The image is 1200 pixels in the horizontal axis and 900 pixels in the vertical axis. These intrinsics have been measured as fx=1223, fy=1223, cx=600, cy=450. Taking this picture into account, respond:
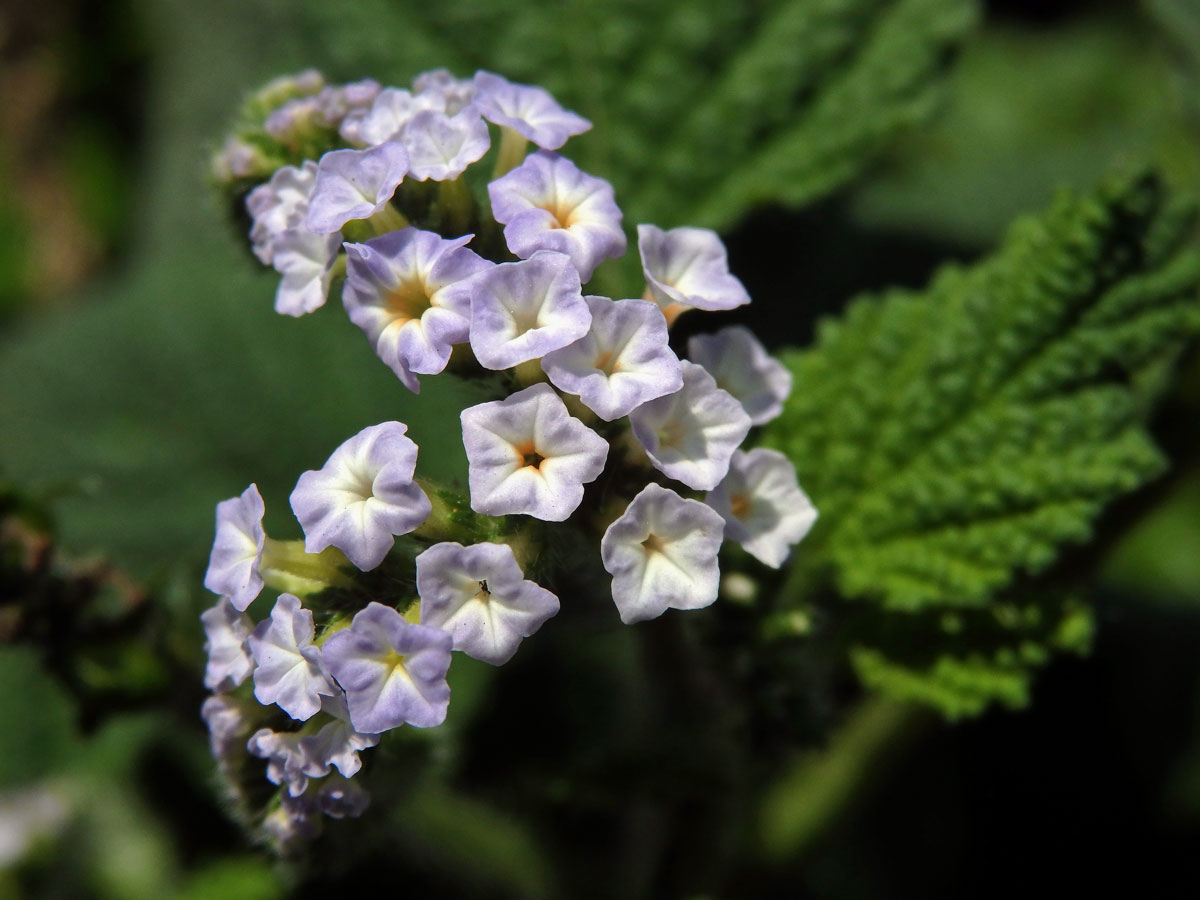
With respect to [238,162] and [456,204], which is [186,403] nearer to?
[238,162]

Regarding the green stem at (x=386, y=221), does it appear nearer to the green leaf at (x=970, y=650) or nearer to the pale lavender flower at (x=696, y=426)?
the pale lavender flower at (x=696, y=426)

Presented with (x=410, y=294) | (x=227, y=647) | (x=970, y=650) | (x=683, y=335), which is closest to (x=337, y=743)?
(x=227, y=647)

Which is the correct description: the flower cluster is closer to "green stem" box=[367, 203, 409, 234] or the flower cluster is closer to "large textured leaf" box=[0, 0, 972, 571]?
"green stem" box=[367, 203, 409, 234]

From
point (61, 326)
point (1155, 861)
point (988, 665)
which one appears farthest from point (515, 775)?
point (61, 326)

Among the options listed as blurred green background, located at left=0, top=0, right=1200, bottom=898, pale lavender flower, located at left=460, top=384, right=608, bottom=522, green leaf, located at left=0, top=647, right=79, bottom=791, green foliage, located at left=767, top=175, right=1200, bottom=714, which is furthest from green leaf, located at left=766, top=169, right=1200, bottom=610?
green leaf, located at left=0, top=647, right=79, bottom=791

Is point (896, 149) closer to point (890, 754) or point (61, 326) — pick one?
point (890, 754)

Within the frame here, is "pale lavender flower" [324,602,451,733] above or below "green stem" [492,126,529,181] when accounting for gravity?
below
